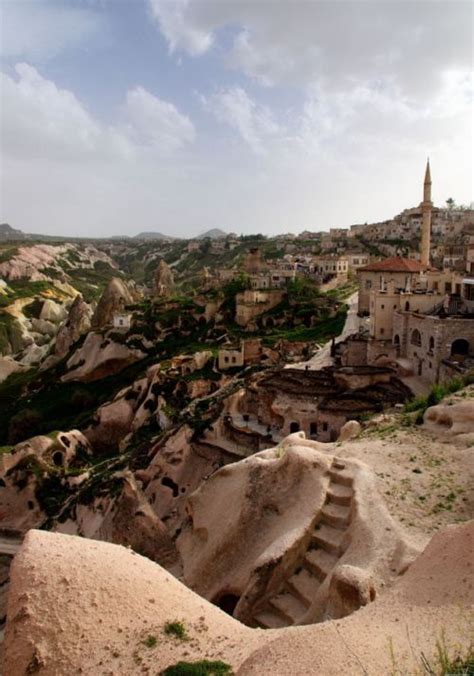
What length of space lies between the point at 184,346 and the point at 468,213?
279 ft

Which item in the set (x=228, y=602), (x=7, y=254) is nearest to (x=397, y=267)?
(x=228, y=602)

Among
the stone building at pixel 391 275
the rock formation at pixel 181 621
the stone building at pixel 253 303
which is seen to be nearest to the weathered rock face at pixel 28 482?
the rock formation at pixel 181 621

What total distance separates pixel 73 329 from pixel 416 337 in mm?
53565

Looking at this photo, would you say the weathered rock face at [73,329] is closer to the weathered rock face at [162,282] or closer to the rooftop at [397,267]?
the weathered rock face at [162,282]

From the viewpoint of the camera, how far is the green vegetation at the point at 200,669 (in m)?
7.36

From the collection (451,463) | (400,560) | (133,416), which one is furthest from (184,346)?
(400,560)

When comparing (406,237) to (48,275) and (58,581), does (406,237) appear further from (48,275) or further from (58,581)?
(58,581)

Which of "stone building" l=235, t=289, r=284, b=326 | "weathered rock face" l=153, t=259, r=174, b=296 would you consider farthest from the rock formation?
"weathered rock face" l=153, t=259, r=174, b=296

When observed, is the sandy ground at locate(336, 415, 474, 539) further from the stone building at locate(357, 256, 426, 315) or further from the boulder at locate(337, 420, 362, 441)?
the stone building at locate(357, 256, 426, 315)

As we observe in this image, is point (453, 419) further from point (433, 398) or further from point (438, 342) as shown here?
point (438, 342)

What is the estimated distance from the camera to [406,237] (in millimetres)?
101812

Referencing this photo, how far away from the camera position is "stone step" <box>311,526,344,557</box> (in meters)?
12.6

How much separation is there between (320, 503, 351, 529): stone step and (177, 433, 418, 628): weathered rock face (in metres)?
0.03

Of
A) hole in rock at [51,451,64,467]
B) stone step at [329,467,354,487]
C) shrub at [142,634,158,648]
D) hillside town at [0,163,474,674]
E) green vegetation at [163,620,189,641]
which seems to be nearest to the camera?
shrub at [142,634,158,648]
